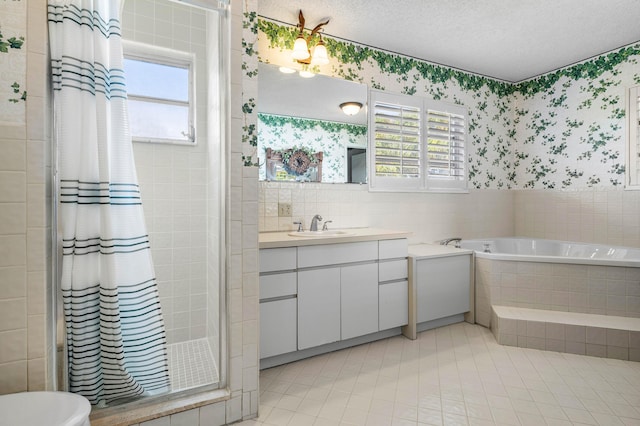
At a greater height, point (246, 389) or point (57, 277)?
point (57, 277)

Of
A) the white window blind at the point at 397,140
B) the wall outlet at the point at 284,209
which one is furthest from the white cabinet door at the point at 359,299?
the white window blind at the point at 397,140

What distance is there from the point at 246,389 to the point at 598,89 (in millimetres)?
4107

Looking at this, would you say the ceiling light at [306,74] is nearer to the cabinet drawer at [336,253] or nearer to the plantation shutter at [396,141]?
the plantation shutter at [396,141]

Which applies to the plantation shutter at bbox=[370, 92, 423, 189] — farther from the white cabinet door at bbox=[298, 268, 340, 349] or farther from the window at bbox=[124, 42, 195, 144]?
the window at bbox=[124, 42, 195, 144]

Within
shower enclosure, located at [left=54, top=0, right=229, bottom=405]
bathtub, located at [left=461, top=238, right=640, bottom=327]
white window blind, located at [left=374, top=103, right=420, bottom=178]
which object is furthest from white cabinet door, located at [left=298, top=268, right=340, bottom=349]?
bathtub, located at [left=461, top=238, right=640, bottom=327]

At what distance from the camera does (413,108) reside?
10.8ft

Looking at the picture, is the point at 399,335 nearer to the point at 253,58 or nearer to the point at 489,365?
the point at 489,365

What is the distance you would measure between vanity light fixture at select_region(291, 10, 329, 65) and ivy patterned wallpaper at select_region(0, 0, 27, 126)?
1706 millimetres

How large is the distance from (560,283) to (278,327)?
2.26 meters

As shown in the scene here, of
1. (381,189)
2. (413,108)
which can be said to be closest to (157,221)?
(381,189)

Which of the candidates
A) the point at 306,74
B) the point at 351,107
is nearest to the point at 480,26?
the point at 351,107

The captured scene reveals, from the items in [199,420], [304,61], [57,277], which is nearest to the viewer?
[57,277]

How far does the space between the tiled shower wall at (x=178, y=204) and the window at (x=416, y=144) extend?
159cm

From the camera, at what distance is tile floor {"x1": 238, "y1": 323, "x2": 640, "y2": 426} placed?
5.44ft
